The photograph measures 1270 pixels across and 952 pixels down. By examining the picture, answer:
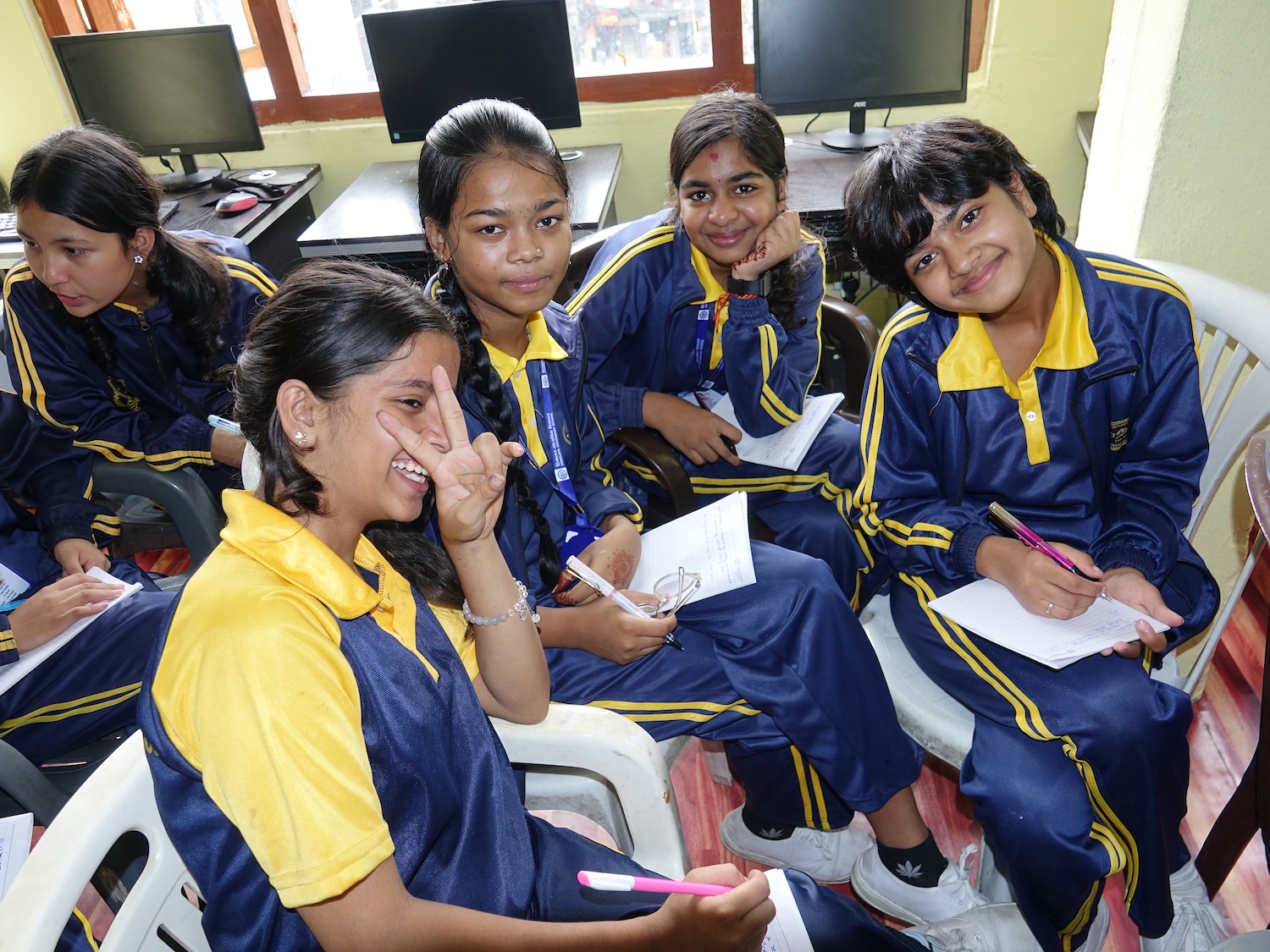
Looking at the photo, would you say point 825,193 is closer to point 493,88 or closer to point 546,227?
point 493,88

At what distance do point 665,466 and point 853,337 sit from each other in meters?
0.56

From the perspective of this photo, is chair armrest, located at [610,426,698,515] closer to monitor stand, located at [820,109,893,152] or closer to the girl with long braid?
the girl with long braid

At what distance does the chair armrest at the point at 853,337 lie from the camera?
1.93 meters

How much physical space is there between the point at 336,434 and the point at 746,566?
2.07ft

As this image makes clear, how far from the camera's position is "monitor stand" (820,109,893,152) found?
9.61 ft

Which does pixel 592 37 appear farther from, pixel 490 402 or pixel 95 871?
pixel 95 871

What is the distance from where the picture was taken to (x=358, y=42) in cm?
335

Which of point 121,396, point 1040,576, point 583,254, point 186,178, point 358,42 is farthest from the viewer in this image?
point 358,42

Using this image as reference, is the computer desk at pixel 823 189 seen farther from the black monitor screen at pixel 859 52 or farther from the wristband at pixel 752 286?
the wristband at pixel 752 286

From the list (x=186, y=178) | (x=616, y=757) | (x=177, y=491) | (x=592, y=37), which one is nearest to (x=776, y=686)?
(x=616, y=757)

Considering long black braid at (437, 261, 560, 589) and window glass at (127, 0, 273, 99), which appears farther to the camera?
window glass at (127, 0, 273, 99)

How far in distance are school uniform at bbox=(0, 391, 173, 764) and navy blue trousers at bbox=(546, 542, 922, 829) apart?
686mm

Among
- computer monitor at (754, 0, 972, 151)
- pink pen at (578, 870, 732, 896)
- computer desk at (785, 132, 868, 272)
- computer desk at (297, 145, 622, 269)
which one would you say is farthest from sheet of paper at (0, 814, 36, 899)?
computer monitor at (754, 0, 972, 151)

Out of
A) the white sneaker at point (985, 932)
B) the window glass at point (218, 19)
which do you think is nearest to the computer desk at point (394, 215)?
the window glass at point (218, 19)
